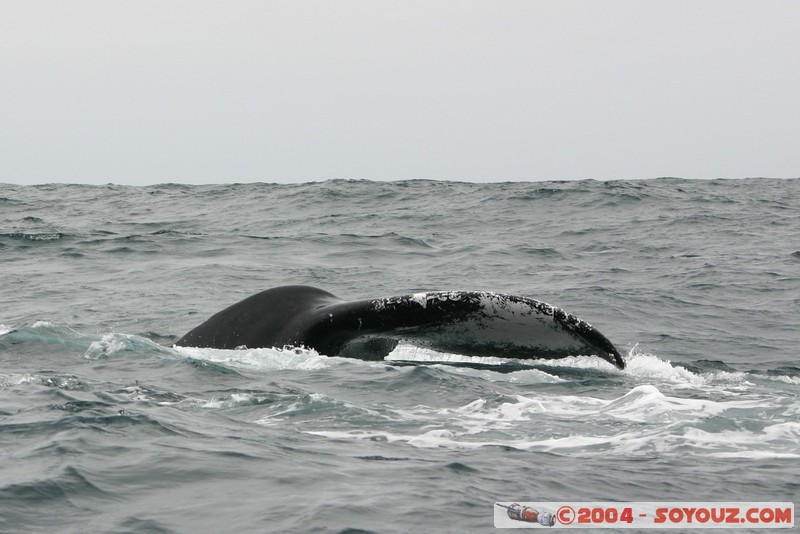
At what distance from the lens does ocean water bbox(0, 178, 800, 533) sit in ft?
18.2

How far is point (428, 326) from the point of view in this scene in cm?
920

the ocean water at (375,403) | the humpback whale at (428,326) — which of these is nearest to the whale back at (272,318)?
the humpback whale at (428,326)

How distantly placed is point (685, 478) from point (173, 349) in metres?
5.88

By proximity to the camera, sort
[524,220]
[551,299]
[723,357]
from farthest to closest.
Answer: [524,220]
[551,299]
[723,357]

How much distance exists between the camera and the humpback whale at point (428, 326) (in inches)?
356

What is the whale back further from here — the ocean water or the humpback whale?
the ocean water

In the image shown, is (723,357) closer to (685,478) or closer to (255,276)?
(685,478)

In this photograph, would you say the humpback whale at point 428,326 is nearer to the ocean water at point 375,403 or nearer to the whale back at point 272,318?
the whale back at point 272,318

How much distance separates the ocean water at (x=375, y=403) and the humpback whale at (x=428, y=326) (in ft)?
0.51

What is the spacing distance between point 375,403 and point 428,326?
1.32m

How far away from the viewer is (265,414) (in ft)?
25.2

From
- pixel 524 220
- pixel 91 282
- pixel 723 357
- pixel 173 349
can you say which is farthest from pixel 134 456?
pixel 524 220

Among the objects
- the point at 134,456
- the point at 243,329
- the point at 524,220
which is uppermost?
the point at 524,220

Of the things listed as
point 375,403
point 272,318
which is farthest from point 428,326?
point 272,318
